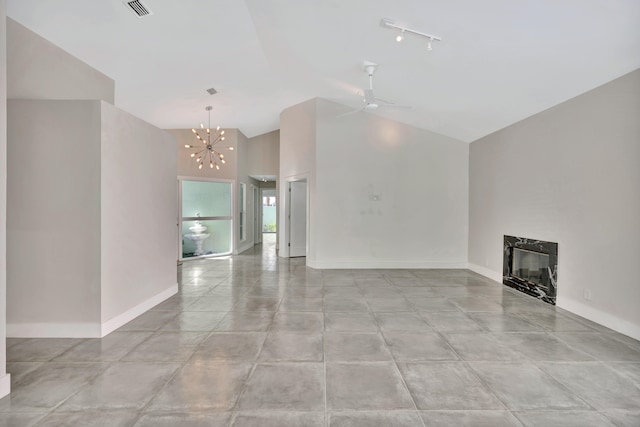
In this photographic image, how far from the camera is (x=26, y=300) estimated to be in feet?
9.71

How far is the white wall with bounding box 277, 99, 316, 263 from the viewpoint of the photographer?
6.60 m

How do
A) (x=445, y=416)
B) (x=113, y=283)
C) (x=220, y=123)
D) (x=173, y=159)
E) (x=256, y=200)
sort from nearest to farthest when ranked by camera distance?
(x=445, y=416), (x=113, y=283), (x=173, y=159), (x=220, y=123), (x=256, y=200)

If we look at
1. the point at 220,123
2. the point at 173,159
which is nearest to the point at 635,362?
the point at 173,159

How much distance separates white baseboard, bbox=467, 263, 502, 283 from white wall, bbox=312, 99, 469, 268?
1.00 feet

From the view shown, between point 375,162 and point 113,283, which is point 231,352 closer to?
point 113,283

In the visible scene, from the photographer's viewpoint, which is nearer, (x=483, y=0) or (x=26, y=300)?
(x=483, y=0)

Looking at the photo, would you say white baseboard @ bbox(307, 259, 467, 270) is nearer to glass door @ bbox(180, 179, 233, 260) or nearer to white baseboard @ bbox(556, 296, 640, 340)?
white baseboard @ bbox(556, 296, 640, 340)

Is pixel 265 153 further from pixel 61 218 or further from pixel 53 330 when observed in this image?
pixel 53 330

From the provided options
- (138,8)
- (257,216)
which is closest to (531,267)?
(138,8)

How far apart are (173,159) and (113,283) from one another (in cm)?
194

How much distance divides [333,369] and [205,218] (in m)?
6.50

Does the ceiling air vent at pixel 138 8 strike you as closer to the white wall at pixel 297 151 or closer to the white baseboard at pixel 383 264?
the white wall at pixel 297 151

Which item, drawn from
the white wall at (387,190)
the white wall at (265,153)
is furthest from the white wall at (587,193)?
the white wall at (265,153)

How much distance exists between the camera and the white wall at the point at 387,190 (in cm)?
648
